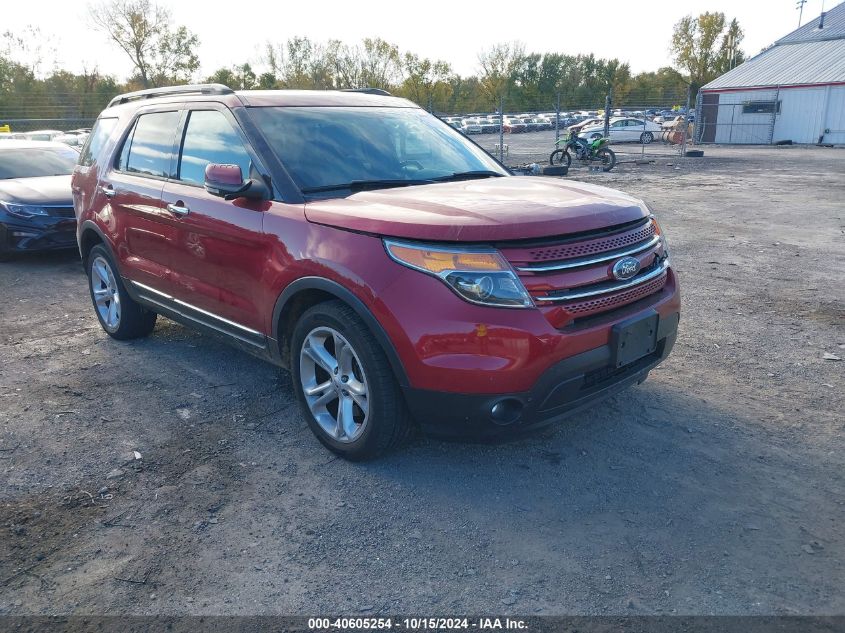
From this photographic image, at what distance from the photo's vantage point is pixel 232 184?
3.58 m

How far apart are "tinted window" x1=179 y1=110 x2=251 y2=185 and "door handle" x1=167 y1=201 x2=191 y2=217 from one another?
0.18m

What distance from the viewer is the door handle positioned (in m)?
4.22

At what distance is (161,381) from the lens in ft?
15.7

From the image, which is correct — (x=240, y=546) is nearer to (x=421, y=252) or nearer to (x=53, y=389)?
(x=421, y=252)

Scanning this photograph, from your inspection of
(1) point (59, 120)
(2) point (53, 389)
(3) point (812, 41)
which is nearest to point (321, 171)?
(2) point (53, 389)

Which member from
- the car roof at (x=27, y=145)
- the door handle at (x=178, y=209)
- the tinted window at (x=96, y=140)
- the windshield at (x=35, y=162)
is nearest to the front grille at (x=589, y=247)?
the door handle at (x=178, y=209)

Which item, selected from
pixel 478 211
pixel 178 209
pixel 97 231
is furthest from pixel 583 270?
pixel 97 231

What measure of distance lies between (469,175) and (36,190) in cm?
730

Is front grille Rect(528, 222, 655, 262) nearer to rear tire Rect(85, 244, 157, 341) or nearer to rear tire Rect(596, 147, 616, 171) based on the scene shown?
rear tire Rect(85, 244, 157, 341)

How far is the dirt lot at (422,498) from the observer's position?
2.58 m

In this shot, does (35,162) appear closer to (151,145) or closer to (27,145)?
(27,145)

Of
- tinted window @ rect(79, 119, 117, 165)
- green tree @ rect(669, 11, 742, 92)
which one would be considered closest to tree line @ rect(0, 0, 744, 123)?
green tree @ rect(669, 11, 742, 92)

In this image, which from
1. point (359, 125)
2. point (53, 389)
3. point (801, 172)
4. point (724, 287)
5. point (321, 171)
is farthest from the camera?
point (801, 172)

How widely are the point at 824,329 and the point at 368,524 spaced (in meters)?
4.20
